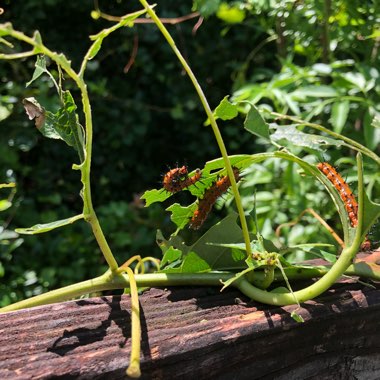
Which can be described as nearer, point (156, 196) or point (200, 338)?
point (200, 338)

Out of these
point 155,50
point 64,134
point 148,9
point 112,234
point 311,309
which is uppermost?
point 155,50

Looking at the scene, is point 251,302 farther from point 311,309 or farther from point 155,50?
point 155,50

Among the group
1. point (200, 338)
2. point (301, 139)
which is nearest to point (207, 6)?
point (301, 139)

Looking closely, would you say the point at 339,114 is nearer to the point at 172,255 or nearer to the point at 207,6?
the point at 207,6

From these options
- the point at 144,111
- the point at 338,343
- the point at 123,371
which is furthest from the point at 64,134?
the point at 144,111

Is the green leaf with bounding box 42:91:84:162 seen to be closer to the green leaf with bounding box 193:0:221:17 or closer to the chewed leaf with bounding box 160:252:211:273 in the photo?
the chewed leaf with bounding box 160:252:211:273

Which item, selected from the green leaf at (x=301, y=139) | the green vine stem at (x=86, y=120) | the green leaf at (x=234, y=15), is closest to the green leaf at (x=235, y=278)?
the green vine stem at (x=86, y=120)
